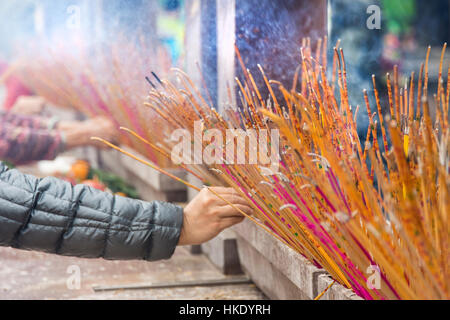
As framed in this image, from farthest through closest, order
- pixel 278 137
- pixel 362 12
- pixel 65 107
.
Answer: pixel 65 107 → pixel 362 12 → pixel 278 137

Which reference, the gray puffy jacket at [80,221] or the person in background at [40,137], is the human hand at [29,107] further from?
the gray puffy jacket at [80,221]

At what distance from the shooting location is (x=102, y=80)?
2803mm

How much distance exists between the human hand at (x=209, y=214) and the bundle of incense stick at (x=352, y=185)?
6cm

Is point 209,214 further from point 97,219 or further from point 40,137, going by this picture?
point 40,137

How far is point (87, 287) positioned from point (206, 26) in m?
0.86

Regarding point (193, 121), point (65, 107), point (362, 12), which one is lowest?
point (193, 121)

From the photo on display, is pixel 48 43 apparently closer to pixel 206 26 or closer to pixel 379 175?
pixel 206 26

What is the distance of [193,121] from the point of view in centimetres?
125

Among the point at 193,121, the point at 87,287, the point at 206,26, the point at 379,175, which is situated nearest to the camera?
the point at 379,175

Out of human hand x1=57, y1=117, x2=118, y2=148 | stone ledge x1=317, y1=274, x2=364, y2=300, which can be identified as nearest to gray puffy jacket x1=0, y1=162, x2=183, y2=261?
stone ledge x1=317, y1=274, x2=364, y2=300

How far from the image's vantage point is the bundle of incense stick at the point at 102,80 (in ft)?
6.63
